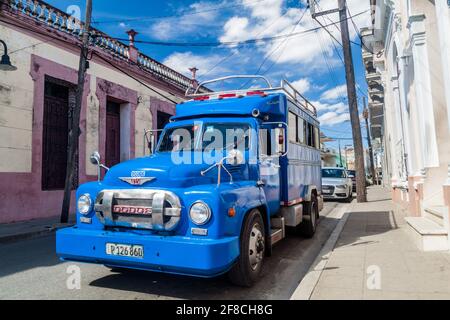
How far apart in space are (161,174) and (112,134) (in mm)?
12030

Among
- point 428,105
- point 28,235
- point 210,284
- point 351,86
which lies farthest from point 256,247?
point 351,86

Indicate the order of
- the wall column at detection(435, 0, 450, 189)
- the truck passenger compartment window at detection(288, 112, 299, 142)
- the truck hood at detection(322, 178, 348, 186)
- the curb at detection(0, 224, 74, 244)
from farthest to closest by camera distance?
1. the truck hood at detection(322, 178, 348, 186)
2. the curb at detection(0, 224, 74, 244)
3. the truck passenger compartment window at detection(288, 112, 299, 142)
4. the wall column at detection(435, 0, 450, 189)

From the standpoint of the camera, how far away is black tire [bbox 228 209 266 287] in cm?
452

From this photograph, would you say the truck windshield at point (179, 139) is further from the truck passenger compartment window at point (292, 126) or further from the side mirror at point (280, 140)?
the truck passenger compartment window at point (292, 126)

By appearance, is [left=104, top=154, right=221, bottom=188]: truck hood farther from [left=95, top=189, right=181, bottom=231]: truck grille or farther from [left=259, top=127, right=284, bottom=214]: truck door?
[left=259, top=127, right=284, bottom=214]: truck door

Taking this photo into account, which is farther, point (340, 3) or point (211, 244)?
point (340, 3)

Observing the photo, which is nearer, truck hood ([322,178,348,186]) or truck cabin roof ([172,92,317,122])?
truck cabin roof ([172,92,317,122])

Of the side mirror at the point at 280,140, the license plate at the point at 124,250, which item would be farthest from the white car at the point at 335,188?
the license plate at the point at 124,250

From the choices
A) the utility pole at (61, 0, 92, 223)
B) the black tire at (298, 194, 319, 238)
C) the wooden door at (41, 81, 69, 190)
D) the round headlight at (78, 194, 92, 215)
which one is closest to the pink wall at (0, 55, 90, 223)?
the wooden door at (41, 81, 69, 190)

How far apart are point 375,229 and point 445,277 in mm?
4218

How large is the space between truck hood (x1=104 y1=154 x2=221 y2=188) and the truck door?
1162 millimetres

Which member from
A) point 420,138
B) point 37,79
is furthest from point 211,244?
point 37,79
